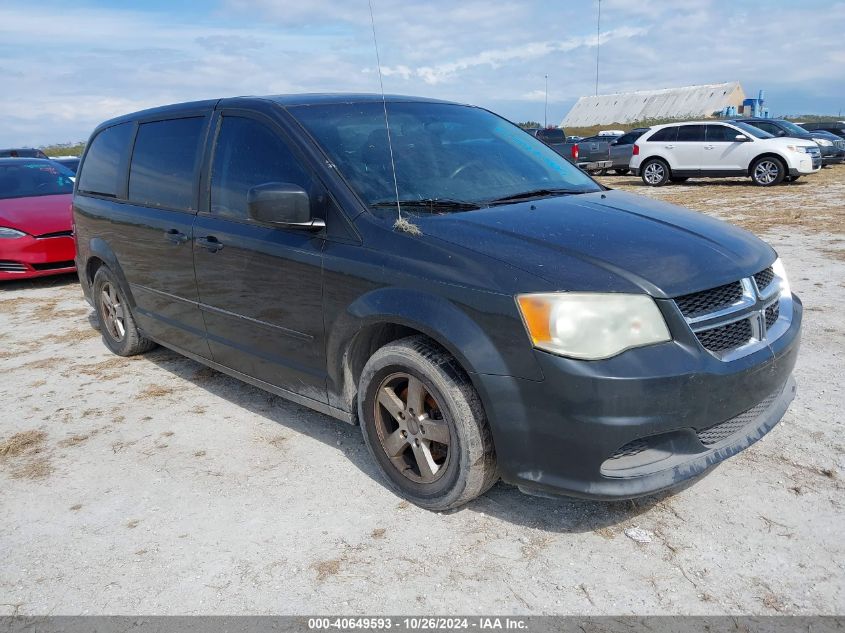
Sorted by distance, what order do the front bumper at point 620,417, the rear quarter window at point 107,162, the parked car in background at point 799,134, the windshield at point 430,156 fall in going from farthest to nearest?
the parked car in background at point 799,134 → the rear quarter window at point 107,162 → the windshield at point 430,156 → the front bumper at point 620,417

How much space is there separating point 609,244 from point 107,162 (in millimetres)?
3970

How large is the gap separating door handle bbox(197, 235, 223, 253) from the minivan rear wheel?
4.76ft

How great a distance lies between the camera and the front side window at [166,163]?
4.20 m

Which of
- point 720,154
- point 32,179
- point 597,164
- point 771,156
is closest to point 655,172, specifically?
point 720,154

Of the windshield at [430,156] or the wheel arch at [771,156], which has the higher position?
the windshield at [430,156]

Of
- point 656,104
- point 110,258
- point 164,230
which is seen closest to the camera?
point 164,230

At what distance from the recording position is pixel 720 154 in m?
17.3

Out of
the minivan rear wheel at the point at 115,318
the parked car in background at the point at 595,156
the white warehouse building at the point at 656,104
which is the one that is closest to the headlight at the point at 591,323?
the minivan rear wheel at the point at 115,318

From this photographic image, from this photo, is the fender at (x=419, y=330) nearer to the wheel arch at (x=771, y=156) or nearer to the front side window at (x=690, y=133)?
the wheel arch at (x=771, y=156)

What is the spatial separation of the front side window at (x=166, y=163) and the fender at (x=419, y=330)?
1.51 m

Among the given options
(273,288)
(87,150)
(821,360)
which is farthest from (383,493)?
(87,150)

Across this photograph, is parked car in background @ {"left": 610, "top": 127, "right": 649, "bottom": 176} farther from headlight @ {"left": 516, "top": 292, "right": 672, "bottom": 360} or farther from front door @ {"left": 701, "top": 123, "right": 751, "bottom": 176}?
headlight @ {"left": 516, "top": 292, "right": 672, "bottom": 360}

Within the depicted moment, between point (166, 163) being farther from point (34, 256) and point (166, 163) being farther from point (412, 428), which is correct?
point (34, 256)

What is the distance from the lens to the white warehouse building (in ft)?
206
